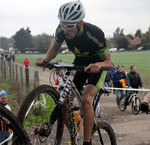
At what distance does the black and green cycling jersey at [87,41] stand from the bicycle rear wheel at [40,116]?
0.70m

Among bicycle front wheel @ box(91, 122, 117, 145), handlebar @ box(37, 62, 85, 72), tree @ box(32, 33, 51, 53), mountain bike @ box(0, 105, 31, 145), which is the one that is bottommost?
bicycle front wheel @ box(91, 122, 117, 145)

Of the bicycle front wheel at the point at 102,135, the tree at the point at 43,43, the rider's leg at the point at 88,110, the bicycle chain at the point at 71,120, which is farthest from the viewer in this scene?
the tree at the point at 43,43

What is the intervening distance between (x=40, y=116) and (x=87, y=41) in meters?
1.18

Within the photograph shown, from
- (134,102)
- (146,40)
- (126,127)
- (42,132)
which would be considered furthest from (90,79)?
(146,40)

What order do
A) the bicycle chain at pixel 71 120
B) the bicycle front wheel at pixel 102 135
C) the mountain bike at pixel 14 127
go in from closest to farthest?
the mountain bike at pixel 14 127 < the bicycle chain at pixel 71 120 < the bicycle front wheel at pixel 102 135

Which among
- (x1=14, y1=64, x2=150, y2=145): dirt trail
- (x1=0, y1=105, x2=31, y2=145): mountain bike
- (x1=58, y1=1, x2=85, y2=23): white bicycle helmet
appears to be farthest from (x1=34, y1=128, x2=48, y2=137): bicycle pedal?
(x1=14, y1=64, x2=150, y2=145): dirt trail

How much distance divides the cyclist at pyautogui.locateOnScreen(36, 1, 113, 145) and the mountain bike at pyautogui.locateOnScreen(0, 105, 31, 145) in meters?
1.10

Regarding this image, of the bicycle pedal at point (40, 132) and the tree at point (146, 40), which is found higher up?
the tree at point (146, 40)

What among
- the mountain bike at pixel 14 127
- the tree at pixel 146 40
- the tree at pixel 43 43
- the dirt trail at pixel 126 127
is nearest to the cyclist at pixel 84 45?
the mountain bike at pixel 14 127

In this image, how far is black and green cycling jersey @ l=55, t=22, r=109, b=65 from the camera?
349cm

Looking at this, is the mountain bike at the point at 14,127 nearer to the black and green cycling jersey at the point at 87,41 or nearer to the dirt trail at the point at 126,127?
the black and green cycling jersey at the point at 87,41

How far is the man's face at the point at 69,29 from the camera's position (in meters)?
3.22

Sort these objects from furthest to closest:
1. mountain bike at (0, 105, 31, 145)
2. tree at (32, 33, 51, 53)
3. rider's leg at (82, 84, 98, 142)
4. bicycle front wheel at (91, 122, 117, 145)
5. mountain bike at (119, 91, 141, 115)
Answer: tree at (32, 33, 51, 53) < mountain bike at (119, 91, 141, 115) < bicycle front wheel at (91, 122, 117, 145) < rider's leg at (82, 84, 98, 142) < mountain bike at (0, 105, 31, 145)

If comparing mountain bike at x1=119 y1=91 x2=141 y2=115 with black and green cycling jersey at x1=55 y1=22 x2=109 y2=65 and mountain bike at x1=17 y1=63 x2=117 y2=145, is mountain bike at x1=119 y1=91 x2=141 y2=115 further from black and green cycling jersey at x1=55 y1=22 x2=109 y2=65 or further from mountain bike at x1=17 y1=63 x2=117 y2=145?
black and green cycling jersey at x1=55 y1=22 x2=109 y2=65
